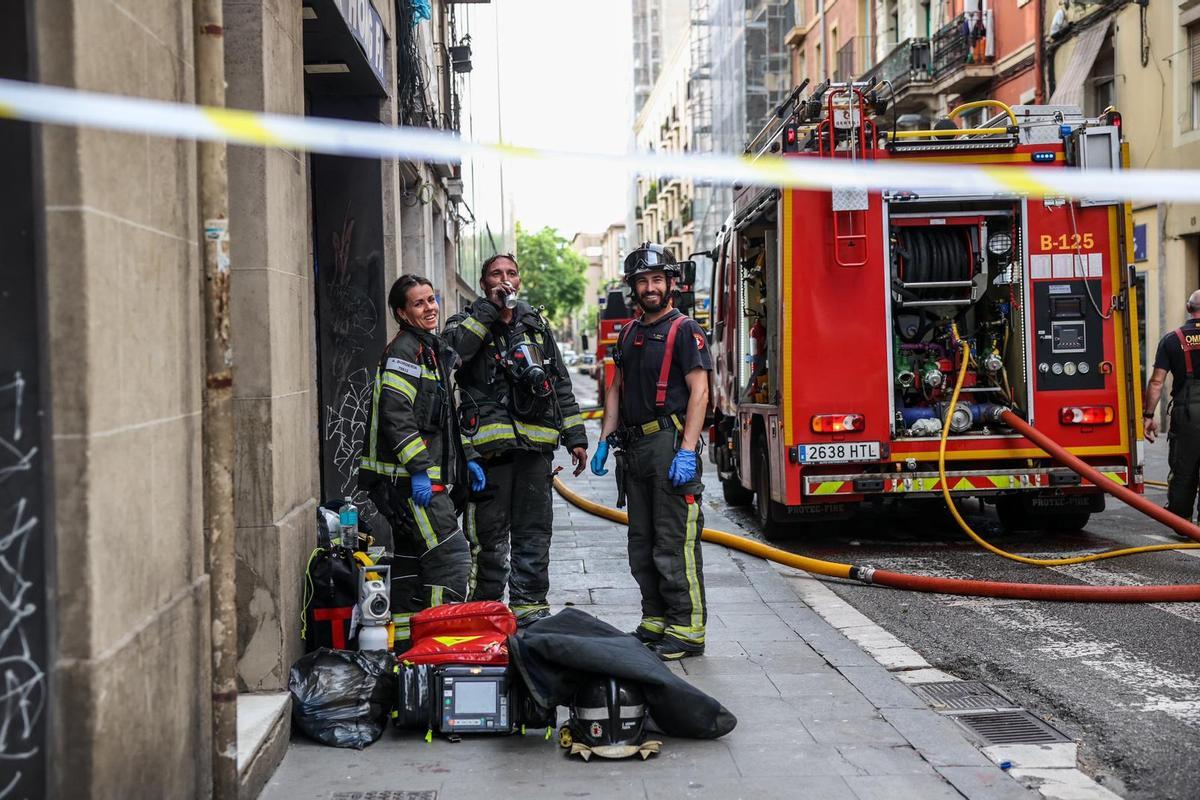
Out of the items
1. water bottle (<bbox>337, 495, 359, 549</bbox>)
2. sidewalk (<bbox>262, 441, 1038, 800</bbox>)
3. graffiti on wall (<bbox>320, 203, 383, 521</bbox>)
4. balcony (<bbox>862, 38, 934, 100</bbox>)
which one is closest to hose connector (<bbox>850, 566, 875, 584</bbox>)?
sidewalk (<bbox>262, 441, 1038, 800</bbox>)

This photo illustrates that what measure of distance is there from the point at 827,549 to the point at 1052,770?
546cm

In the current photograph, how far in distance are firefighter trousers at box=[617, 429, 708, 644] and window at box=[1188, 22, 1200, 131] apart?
15.7 m

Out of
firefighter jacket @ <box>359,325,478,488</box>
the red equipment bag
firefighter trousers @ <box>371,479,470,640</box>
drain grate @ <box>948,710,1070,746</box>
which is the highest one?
firefighter jacket @ <box>359,325,478,488</box>

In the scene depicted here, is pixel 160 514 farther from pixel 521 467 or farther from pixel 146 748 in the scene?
pixel 521 467

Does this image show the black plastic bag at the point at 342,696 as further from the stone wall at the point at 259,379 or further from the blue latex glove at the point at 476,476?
the blue latex glove at the point at 476,476

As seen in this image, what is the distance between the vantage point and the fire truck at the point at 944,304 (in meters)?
9.11

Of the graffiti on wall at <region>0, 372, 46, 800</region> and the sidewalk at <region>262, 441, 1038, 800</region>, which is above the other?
the graffiti on wall at <region>0, 372, 46, 800</region>

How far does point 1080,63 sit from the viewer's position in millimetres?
21812

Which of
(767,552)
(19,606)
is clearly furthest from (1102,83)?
(19,606)

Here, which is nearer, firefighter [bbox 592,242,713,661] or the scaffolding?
firefighter [bbox 592,242,713,661]

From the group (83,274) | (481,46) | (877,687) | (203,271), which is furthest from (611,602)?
(481,46)

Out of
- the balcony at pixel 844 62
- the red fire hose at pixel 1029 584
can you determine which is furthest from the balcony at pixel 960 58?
the red fire hose at pixel 1029 584

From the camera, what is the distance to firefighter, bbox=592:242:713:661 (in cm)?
602

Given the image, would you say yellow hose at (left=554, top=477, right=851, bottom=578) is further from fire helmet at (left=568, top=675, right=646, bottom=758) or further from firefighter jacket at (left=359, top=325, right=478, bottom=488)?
fire helmet at (left=568, top=675, right=646, bottom=758)
